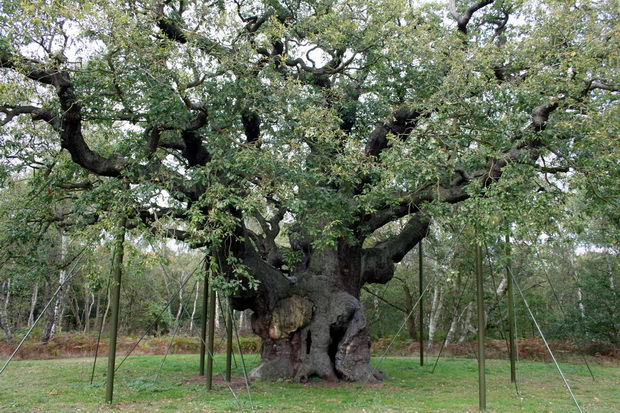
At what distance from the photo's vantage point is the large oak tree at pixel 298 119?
8.91 meters

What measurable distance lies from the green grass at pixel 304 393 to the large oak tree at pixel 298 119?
5.11 ft

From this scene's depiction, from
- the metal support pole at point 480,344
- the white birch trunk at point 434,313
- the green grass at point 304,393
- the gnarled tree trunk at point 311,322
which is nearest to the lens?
the metal support pole at point 480,344

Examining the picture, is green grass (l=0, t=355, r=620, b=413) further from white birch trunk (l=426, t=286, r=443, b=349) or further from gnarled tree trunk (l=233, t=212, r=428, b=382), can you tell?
white birch trunk (l=426, t=286, r=443, b=349)

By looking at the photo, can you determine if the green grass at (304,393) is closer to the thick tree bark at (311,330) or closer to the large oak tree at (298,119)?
the thick tree bark at (311,330)

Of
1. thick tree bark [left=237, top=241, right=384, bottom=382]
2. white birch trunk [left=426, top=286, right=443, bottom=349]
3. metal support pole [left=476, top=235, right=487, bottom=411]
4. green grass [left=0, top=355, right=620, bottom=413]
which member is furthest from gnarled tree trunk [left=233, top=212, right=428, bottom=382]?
white birch trunk [left=426, top=286, right=443, bottom=349]

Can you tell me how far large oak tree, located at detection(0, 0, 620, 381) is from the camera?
891 centimetres

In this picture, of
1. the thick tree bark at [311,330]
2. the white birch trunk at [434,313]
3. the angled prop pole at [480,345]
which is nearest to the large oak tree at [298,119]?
the thick tree bark at [311,330]

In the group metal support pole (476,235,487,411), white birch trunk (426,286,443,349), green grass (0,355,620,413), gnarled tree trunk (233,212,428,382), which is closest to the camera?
metal support pole (476,235,487,411)

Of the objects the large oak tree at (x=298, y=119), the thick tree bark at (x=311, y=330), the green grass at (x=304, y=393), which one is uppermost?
the large oak tree at (x=298, y=119)

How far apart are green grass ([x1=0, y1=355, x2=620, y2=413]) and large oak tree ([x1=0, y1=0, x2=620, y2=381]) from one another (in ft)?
5.11

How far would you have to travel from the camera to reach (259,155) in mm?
9148

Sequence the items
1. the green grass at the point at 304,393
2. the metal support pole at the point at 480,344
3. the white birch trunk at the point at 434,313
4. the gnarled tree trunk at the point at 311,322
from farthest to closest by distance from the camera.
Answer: the white birch trunk at the point at 434,313
the gnarled tree trunk at the point at 311,322
the green grass at the point at 304,393
the metal support pole at the point at 480,344

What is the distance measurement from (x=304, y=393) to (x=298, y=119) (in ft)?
19.1

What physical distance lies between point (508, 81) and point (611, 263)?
712 inches
